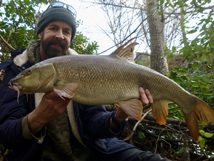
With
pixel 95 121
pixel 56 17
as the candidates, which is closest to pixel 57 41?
pixel 56 17

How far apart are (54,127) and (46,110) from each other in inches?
21.8

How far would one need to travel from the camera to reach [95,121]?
1932 millimetres

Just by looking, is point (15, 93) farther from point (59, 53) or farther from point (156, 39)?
point (156, 39)

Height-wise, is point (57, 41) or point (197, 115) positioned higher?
point (57, 41)

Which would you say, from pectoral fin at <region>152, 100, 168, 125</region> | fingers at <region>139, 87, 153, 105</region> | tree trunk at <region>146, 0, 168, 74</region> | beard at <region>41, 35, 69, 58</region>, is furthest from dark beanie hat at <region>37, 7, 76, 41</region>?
tree trunk at <region>146, 0, 168, 74</region>

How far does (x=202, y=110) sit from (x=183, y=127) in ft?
3.78

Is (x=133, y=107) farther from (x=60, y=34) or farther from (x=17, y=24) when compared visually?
(x=17, y=24)

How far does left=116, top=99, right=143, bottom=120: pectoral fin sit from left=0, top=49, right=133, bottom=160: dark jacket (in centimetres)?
43

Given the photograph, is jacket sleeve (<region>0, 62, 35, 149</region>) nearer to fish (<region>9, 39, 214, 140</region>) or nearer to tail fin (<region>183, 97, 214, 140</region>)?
fish (<region>9, 39, 214, 140</region>)

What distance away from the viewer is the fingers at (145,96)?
152 centimetres

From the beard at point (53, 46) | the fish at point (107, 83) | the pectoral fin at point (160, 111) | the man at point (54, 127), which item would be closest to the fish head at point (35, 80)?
the fish at point (107, 83)

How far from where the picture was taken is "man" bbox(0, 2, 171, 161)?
149cm

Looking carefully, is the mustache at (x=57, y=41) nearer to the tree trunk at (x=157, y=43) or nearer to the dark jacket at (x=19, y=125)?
the dark jacket at (x=19, y=125)

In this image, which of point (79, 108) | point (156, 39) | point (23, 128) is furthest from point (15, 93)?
point (156, 39)
